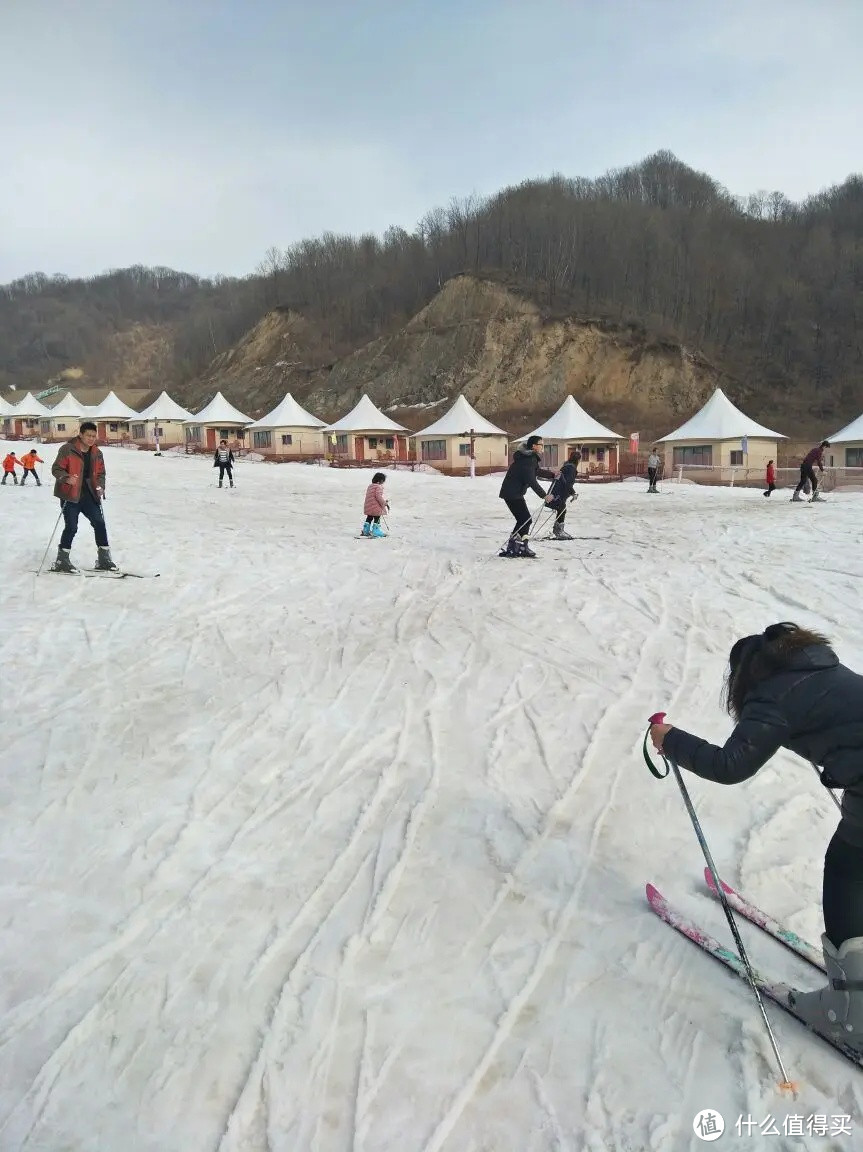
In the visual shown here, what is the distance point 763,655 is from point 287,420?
4730cm

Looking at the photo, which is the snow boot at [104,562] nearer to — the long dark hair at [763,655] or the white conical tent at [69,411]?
the long dark hair at [763,655]

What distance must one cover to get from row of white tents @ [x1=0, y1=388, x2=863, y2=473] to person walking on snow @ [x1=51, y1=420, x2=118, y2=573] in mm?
25403

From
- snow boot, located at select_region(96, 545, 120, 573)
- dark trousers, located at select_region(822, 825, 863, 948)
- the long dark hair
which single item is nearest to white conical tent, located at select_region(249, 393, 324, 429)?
snow boot, located at select_region(96, 545, 120, 573)

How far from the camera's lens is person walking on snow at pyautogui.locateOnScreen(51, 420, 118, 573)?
852 cm

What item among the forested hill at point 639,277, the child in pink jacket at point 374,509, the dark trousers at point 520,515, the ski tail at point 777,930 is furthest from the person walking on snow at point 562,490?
the forested hill at point 639,277

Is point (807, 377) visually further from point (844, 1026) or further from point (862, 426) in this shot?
point (844, 1026)

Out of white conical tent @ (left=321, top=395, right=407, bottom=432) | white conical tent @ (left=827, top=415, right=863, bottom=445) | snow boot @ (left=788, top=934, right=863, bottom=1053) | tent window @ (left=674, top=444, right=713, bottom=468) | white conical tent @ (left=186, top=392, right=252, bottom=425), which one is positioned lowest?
snow boot @ (left=788, top=934, right=863, bottom=1053)

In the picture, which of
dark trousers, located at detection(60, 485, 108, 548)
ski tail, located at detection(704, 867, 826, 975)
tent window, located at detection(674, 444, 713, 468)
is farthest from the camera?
tent window, located at detection(674, 444, 713, 468)

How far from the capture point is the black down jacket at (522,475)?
10.9 metres

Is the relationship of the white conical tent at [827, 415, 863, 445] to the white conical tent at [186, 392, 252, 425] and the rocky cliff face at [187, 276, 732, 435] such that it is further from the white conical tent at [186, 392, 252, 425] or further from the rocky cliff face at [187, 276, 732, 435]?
the white conical tent at [186, 392, 252, 425]

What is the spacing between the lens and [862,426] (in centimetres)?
3531

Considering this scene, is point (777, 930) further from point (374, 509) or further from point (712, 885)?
point (374, 509)

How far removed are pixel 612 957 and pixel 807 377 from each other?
7812 centimetres

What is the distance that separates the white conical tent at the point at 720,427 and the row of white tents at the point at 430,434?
0.16 ft
